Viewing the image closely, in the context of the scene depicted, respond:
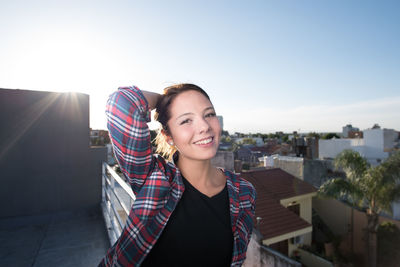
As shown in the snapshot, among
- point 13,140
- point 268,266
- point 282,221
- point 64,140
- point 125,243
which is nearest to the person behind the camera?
→ point 125,243

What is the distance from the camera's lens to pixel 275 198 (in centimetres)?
1025

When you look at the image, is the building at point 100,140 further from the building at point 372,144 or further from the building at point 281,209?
the building at point 372,144

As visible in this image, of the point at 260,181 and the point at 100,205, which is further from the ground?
the point at 100,205

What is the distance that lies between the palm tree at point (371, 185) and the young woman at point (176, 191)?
946 centimetres

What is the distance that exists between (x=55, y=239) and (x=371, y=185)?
10.0 m

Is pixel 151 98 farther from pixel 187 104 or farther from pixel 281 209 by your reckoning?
pixel 281 209

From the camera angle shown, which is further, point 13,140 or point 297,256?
point 297,256

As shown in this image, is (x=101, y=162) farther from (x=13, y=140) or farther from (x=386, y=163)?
(x=386, y=163)

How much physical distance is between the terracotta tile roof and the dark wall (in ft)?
20.0

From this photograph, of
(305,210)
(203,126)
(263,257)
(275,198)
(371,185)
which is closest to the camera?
(203,126)

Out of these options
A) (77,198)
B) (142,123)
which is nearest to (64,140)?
(77,198)

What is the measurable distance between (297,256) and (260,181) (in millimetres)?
3143

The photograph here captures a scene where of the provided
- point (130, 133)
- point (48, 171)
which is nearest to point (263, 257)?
point (48, 171)

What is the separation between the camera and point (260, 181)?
1109 cm
